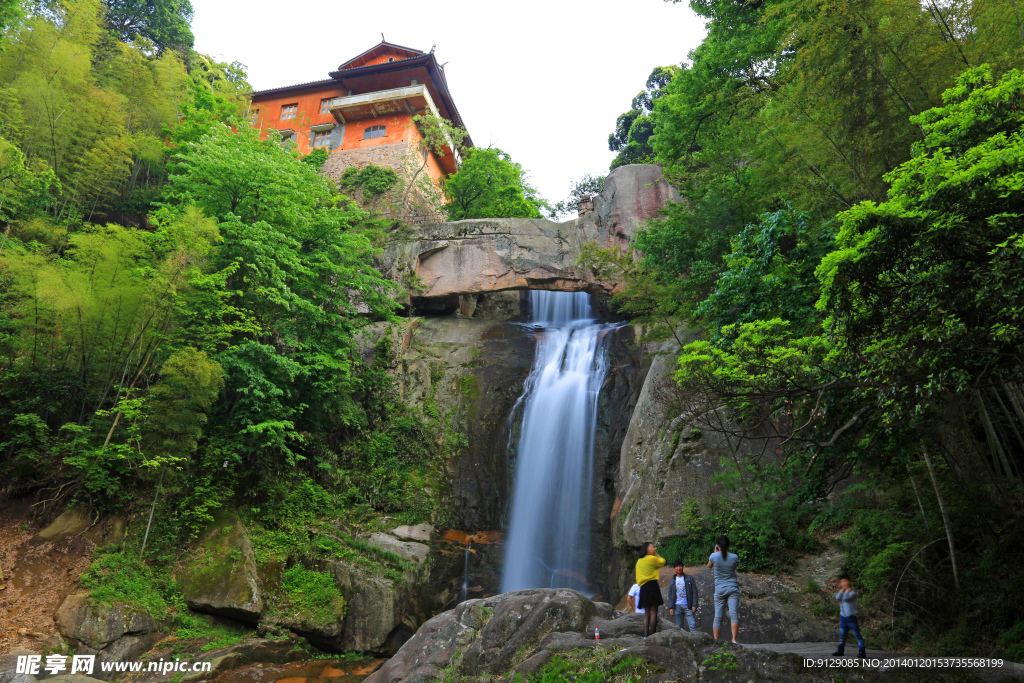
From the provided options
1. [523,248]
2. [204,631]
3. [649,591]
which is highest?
[523,248]

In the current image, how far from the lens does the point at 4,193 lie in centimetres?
1314

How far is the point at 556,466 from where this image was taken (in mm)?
15984

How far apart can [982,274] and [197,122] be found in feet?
73.9

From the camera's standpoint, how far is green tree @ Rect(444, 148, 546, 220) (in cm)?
2597

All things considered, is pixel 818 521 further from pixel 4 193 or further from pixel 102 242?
pixel 4 193

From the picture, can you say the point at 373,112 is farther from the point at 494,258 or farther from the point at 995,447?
the point at 995,447

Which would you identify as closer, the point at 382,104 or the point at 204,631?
the point at 204,631

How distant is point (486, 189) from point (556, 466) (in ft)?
48.1

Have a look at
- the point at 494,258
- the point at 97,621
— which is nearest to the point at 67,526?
the point at 97,621

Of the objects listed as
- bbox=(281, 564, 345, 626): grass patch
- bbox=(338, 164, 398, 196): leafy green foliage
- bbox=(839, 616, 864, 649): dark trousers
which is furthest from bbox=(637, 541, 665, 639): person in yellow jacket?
bbox=(338, 164, 398, 196): leafy green foliage

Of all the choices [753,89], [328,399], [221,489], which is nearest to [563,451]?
[328,399]

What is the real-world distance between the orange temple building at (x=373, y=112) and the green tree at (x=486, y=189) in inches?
62.4

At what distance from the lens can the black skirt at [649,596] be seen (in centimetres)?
650

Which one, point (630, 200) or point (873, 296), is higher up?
point (630, 200)
